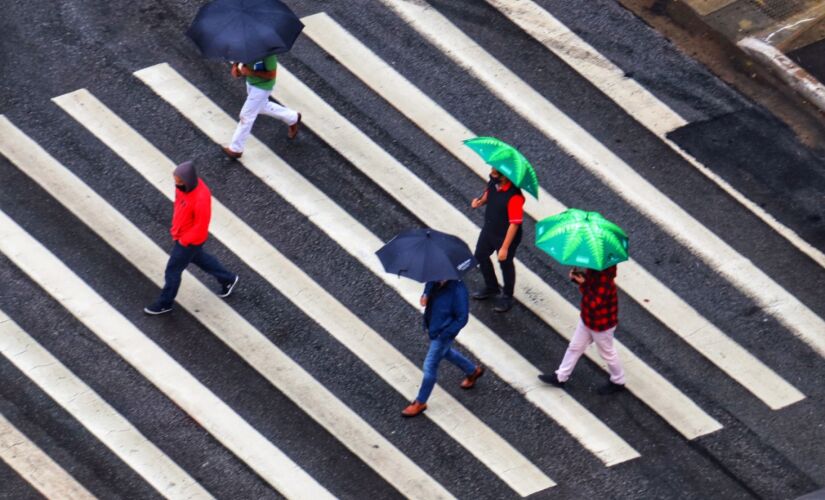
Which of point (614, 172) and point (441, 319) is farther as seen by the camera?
point (614, 172)

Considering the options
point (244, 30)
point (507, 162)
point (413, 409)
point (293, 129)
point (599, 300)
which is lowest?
point (413, 409)

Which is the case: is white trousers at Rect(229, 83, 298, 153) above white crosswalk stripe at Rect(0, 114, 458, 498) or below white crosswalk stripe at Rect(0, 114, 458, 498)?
above

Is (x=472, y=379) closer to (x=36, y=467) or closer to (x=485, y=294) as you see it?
(x=485, y=294)

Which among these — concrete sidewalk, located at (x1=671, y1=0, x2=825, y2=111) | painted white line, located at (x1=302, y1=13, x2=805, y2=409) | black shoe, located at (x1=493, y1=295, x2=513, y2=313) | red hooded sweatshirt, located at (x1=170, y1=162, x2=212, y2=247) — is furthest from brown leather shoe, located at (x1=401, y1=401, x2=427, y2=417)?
concrete sidewalk, located at (x1=671, y1=0, x2=825, y2=111)

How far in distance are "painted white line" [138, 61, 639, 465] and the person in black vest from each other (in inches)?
16.8

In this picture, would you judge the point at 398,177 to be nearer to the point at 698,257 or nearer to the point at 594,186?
the point at 594,186

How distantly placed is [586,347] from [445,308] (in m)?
1.72

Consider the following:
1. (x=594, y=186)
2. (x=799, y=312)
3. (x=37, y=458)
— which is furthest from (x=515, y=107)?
(x=37, y=458)

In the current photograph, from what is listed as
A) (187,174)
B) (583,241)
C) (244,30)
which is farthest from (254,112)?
(583,241)

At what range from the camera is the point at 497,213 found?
14.3m

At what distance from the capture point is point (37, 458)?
44.1ft

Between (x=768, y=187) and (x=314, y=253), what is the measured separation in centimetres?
501

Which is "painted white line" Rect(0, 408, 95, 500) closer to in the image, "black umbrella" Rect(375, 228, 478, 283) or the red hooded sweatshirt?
the red hooded sweatshirt

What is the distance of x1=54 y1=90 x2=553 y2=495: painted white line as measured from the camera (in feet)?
45.5
